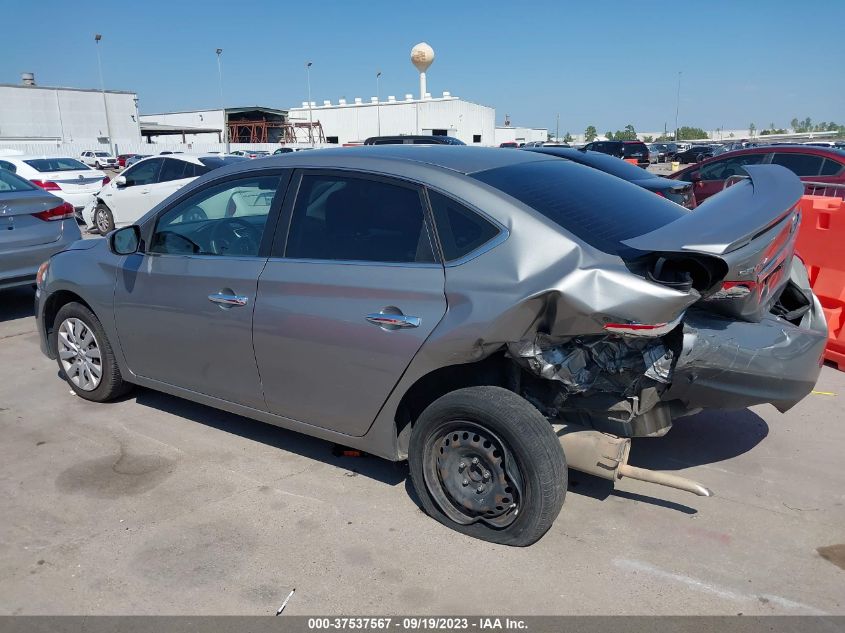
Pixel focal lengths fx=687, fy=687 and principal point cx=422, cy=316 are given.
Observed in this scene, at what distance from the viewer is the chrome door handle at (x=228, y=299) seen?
3775mm

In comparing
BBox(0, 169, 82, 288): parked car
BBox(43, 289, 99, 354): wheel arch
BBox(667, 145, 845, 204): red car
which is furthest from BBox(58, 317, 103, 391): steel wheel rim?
BBox(667, 145, 845, 204): red car

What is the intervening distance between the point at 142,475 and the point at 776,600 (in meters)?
3.27

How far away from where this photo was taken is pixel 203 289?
3.97m

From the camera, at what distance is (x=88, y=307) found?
481 cm

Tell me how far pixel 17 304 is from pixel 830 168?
11.5m

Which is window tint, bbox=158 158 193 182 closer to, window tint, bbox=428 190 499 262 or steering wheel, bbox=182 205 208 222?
steering wheel, bbox=182 205 208 222

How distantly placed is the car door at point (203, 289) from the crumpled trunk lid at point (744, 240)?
209cm

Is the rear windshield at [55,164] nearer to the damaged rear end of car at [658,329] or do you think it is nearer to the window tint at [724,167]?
the window tint at [724,167]

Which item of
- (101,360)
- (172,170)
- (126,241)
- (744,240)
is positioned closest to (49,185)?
(172,170)

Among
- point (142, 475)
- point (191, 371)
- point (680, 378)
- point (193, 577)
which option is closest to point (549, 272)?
point (680, 378)

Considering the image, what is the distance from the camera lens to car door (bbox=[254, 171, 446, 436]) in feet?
10.7

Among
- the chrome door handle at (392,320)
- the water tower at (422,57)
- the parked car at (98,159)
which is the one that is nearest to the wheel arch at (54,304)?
the chrome door handle at (392,320)

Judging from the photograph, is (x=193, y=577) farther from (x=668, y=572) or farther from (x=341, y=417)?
(x=668, y=572)

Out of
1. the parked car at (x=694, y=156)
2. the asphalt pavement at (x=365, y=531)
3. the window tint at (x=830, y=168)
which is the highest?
the window tint at (x=830, y=168)
